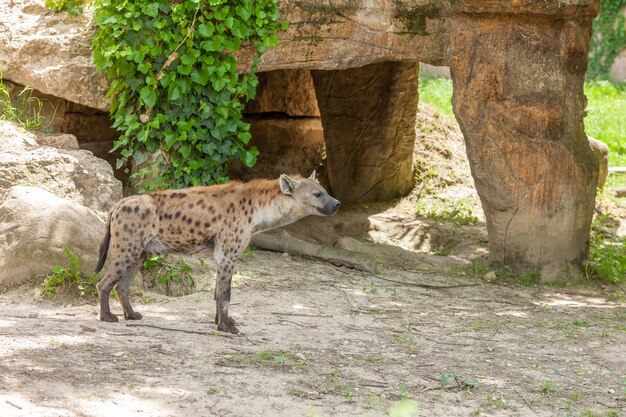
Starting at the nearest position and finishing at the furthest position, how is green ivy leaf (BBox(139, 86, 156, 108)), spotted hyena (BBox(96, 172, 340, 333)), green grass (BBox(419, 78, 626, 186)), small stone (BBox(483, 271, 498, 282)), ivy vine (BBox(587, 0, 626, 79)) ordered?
spotted hyena (BBox(96, 172, 340, 333))
green ivy leaf (BBox(139, 86, 156, 108))
small stone (BBox(483, 271, 498, 282))
green grass (BBox(419, 78, 626, 186))
ivy vine (BBox(587, 0, 626, 79))

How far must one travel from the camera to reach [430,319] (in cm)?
762

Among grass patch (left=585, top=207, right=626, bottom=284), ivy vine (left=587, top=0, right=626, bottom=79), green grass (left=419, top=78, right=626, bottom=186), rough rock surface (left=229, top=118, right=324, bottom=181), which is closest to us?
grass patch (left=585, top=207, right=626, bottom=284)

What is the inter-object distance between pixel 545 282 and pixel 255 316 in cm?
341

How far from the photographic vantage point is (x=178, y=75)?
8.61m

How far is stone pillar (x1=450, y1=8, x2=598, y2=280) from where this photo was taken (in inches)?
363

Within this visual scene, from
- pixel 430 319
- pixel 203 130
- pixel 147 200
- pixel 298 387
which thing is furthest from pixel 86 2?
pixel 298 387

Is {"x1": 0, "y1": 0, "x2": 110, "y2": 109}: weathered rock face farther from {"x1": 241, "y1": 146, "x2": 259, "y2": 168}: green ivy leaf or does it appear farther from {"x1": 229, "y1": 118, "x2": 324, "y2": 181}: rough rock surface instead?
{"x1": 229, "y1": 118, "x2": 324, "y2": 181}: rough rock surface

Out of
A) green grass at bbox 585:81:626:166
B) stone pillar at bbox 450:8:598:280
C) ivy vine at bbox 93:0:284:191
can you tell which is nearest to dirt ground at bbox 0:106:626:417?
stone pillar at bbox 450:8:598:280

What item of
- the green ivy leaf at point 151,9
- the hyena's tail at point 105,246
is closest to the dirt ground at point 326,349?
the hyena's tail at point 105,246

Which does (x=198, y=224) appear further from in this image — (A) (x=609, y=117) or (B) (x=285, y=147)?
(A) (x=609, y=117)

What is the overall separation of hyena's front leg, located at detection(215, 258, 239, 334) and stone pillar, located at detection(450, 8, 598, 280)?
362 cm

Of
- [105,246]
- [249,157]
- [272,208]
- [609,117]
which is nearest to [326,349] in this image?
[272,208]

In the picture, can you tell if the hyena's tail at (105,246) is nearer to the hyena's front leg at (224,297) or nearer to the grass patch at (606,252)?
the hyena's front leg at (224,297)

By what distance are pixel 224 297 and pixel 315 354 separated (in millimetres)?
877
